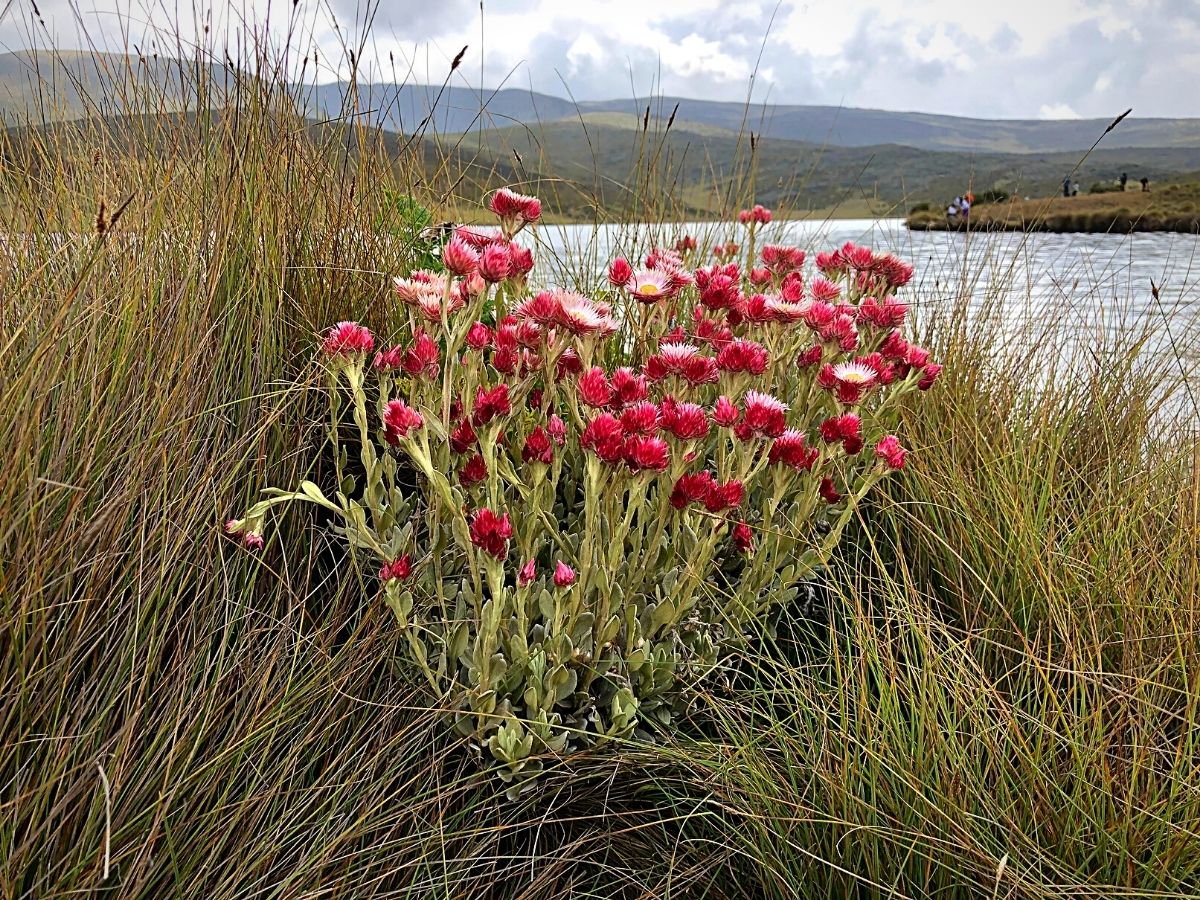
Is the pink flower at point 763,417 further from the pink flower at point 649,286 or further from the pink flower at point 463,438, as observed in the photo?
the pink flower at point 463,438

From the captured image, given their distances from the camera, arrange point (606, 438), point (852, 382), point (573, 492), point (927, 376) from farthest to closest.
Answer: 1. point (927, 376)
2. point (573, 492)
3. point (852, 382)
4. point (606, 438)

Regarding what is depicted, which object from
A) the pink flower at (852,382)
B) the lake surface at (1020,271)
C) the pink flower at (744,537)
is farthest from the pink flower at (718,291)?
the lake surface at (1020,271)

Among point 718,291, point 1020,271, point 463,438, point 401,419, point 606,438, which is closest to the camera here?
point 606,438

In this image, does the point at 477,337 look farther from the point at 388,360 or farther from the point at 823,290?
the point at 823,290

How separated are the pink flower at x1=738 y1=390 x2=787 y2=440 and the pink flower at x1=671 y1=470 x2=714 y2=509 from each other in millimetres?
131

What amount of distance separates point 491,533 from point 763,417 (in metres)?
0.54

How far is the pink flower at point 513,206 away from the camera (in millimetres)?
1819

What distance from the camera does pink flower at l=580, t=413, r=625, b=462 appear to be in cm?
142

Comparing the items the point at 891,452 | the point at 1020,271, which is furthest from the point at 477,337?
the point at 1020,271

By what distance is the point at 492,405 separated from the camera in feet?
5.05

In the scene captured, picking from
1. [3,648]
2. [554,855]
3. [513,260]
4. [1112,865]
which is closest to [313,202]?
[513,260]

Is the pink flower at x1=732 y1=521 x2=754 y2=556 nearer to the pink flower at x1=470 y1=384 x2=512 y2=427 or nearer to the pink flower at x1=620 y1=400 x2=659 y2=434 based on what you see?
the pink flower at x1=620 y1=400 x2=659 y2=434

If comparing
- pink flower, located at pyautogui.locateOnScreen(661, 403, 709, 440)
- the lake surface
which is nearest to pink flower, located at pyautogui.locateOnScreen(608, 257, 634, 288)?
pink flower, located at pyautogui.locateOnScreen(661, 403, 709, 440)

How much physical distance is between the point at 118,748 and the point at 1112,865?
61.9 inches
